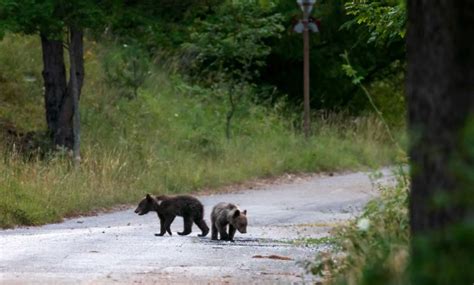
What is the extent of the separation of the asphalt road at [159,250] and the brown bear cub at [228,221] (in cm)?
17

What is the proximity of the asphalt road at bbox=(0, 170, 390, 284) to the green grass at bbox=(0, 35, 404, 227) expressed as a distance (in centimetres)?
78

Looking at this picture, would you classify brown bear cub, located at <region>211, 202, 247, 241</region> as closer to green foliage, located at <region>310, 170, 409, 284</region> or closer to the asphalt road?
the asphalt road

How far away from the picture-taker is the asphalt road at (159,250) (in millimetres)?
11320

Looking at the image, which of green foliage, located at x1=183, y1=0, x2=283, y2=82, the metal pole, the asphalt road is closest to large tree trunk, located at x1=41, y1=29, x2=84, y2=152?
green foliage, located at x1=183, y1=0, x2=283, y2=82

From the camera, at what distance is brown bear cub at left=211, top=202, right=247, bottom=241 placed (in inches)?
607

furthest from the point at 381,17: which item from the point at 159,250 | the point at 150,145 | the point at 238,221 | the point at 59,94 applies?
the point at 150,145

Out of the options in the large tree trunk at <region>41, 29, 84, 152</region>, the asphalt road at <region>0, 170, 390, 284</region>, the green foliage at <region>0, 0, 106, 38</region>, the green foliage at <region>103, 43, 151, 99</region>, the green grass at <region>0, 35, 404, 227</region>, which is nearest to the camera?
the asphalt road at <region>0, 170, 390, 284</region>

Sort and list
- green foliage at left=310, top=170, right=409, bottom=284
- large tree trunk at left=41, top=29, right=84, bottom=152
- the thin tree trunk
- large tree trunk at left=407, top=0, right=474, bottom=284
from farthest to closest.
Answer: large tree trunk at left=41, top=29, right=84, bottom=152
the thin tree trunk
green foliage at left=310, top=170, right=409, bottom=284
large tree trunk at left=407, top=0, right=474, bottom=284

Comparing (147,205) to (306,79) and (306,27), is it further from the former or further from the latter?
(306,27)

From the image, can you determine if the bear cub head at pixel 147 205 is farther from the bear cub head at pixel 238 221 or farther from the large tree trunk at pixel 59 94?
the large tree trunk at pixel 59 94

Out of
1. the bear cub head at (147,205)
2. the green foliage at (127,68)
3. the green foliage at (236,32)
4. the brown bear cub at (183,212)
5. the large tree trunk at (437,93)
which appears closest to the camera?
the large tree trunk at (437,93)

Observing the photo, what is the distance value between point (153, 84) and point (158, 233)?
16208mm

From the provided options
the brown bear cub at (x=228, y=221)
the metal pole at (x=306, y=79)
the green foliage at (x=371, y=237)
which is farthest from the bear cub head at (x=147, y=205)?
the metal pole at (x=306, y=79)

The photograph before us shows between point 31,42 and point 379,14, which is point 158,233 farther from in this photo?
point 31,42
